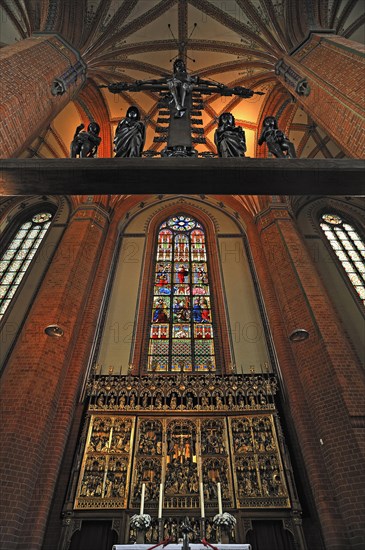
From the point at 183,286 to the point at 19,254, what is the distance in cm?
510

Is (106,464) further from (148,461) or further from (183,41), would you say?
(183,41)

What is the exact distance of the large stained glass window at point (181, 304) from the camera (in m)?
9.61

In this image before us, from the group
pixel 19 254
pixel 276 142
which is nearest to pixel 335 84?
pixel 276 142

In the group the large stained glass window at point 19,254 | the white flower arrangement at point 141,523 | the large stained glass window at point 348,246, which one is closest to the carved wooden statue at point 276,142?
the white flower arrangement at point 141,523

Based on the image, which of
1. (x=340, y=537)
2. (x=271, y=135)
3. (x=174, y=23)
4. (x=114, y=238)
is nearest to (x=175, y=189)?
(x=271, y=135)

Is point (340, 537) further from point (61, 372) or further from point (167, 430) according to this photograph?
point (61, 372)

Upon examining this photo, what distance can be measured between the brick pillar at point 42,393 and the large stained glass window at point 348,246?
23.8 ft

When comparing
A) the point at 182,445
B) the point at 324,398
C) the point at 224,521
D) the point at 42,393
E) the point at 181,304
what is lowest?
the point at 224,521

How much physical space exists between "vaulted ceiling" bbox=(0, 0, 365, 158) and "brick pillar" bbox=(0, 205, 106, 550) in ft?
16.2

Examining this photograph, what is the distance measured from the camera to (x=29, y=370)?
7441 mm

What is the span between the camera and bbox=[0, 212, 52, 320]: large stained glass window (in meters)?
10.7

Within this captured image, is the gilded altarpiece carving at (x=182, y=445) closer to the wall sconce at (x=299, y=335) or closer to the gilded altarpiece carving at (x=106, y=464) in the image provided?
the gilded altarpiece carving at (x=106, y=464)

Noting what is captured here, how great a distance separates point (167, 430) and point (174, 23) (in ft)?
38.1

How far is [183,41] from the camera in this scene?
40.0 feet
